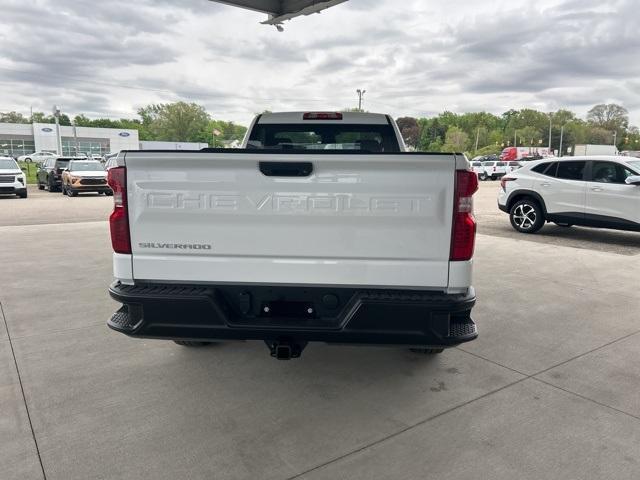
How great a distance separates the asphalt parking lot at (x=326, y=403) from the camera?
107 inches

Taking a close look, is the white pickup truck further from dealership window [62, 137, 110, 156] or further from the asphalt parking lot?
dealership window [62, 137, 110, 156]

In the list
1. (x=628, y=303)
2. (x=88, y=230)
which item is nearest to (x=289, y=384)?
(x=628, y=303)

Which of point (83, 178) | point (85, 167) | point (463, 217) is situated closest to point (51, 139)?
point (85, 167)

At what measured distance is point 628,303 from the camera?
5734 millimetres

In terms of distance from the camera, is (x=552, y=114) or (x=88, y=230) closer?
(x=88, y=230)

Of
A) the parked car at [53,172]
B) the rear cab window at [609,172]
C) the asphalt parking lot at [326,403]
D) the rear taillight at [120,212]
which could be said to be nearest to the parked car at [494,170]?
the parked car at [53,172]

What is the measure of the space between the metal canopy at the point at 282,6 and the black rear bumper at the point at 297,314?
9.47 meters

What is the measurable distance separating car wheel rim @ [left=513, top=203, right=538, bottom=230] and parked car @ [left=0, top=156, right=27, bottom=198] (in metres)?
18.3

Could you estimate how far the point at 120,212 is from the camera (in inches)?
116

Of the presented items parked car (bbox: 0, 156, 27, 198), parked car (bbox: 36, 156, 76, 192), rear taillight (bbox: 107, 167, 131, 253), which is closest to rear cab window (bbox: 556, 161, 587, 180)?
rear taillight (bbox: 107, 167, 131, 253)

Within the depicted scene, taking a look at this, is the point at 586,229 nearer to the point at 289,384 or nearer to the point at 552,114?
the point at 289,384

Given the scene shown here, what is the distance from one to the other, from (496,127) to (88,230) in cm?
15481

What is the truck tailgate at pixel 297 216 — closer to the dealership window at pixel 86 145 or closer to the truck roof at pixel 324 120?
the truck roof at pixel 324 120

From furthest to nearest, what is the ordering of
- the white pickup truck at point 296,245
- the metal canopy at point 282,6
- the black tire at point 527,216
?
the metal canopy at point 282,6 → the black tire at point 527,216 → the white pickup truck at point 296,245
